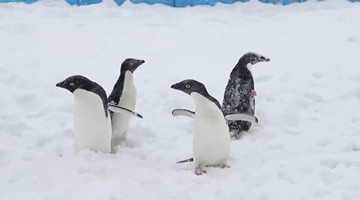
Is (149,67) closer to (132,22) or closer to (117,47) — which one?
(117,47)

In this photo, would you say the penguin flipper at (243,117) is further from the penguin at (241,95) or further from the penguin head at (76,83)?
the penguin head at (76,83)

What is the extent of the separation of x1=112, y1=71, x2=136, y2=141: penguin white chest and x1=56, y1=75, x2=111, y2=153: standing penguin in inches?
8.5

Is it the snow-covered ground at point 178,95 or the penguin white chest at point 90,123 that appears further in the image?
the penguin white chest at point 90,123

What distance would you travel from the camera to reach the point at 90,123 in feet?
12.3

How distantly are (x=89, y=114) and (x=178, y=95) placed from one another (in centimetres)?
147

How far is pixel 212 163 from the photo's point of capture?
3709 mm

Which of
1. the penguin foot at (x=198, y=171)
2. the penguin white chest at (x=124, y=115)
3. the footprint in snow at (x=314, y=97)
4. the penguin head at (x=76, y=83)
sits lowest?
the footprint in snow at (x=314, y=97)

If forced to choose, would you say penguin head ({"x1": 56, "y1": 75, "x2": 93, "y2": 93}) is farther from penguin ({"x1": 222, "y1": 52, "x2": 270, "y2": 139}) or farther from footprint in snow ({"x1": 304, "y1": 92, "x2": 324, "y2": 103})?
footprint in snow ({"x1": 304, "y1": 92, "x2": 324, "y2": 103})

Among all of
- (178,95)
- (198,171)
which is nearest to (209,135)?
(198,171)

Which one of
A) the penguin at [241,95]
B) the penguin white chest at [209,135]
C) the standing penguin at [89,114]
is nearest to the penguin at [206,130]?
the penguin white chest at [209,135]

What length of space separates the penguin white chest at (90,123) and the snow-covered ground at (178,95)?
0.09 metres

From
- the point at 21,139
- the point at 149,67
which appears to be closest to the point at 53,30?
the point at 149,67

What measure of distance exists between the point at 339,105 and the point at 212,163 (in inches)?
65.9

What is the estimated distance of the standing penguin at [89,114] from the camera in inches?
146
